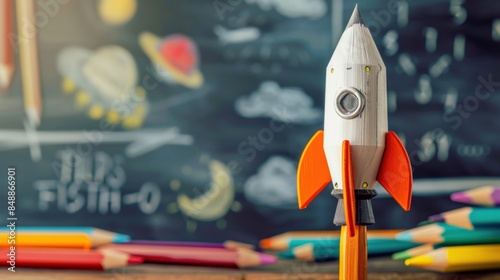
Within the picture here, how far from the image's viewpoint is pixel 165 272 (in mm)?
1330

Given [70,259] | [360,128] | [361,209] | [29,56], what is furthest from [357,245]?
[29,56]

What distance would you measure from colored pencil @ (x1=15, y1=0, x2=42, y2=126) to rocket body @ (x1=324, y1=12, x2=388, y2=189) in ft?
2.14

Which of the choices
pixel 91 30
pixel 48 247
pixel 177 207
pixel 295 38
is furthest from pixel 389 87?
pixel 48 247

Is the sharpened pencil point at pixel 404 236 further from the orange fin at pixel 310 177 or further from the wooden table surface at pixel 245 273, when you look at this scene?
the orange fin at pixel 310 177

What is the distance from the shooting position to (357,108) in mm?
956

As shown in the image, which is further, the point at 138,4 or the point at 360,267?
the point at 138,4

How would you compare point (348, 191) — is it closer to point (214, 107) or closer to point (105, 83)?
point (214, 107)

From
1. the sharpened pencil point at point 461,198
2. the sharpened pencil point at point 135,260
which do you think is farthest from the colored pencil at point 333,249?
the sharpened pencil point at point 135,260

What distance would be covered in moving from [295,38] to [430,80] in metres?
0.28

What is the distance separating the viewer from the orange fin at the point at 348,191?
943 mm

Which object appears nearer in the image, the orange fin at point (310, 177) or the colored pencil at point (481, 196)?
the orange fin at point (310, 177)

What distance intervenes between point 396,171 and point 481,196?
0.43 metres

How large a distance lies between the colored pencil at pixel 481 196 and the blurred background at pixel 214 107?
2cm

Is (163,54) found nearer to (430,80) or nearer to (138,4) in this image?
(138,4)
